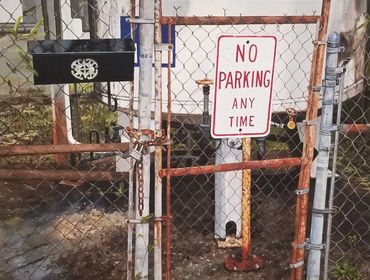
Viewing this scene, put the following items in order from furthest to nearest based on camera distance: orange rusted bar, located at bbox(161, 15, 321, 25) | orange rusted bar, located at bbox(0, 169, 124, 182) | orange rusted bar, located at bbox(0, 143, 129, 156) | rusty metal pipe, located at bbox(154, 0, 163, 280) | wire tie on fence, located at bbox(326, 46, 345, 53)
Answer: orange rusted bar, located at bbox(0, 169, 124, 182), orange rusted bar, located at bbox(0, 143, 129, 156), wire tie on fence, located at bbox(326, 46, 345, 53), orange rusted bar, located at bbox(161, 15, 321, 25), rusty metal pipe, located at bbox(154, 0, 163, 280)

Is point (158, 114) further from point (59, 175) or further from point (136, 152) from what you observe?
point (59, 175)

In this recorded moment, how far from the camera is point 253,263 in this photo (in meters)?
4.16

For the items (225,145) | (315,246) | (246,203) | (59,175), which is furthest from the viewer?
(59,175)

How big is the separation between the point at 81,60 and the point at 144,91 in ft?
1.15

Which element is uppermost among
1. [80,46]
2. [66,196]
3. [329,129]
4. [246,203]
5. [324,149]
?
[80,46]

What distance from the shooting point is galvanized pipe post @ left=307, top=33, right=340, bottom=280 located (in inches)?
112

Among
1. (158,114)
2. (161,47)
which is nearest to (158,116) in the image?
(158,114)

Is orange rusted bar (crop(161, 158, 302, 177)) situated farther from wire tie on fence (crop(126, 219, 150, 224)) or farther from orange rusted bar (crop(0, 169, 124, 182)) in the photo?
orange rusted bar (crop(0, 169, 124, 182))

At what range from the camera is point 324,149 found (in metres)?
2.94

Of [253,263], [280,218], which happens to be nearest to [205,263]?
[253,263]

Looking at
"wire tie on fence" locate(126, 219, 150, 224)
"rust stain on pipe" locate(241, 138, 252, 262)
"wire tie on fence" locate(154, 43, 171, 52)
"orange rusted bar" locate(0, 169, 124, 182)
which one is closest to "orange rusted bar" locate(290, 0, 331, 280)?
"rust stain on pipe" locate(241, 138, 252, 262)

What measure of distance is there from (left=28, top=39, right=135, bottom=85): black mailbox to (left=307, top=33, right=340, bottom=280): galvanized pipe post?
3.72 ft

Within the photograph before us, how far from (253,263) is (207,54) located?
5.86ft

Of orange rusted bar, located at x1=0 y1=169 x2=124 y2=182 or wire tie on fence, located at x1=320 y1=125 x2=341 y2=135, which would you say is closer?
wire tie on fence, located at x1=320 y1=125 x2=341 y2=135
